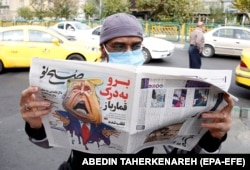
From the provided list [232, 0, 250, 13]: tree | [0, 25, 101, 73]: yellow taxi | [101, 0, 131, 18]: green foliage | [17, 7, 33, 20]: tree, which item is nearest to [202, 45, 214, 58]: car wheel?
[0, 25, 101, 73]: yellow taxi

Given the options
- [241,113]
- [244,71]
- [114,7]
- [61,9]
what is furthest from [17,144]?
[61,9]

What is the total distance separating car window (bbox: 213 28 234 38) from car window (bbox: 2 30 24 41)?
7547mm

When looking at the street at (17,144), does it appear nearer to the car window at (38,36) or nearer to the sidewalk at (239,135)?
the sidewalk at (239,135)

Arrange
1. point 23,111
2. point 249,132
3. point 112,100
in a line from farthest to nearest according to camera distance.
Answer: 1. point 249,132
2. point 23,111
3. point 112,100

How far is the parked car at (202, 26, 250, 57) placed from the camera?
1200cm

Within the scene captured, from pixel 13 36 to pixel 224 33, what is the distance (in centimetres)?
790

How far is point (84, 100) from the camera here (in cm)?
116

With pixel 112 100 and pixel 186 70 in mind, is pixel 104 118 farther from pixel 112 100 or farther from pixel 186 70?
pixel 186 70

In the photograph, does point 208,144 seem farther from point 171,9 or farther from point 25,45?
point 171,9

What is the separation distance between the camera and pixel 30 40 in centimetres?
852

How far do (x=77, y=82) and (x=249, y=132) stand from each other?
3.90 meters

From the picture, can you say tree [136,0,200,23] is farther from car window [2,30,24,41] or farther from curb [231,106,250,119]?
curb [231,106,250,119]

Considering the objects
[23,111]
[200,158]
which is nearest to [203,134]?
[200,158]

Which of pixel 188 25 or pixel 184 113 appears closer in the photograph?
pixel 184 113
